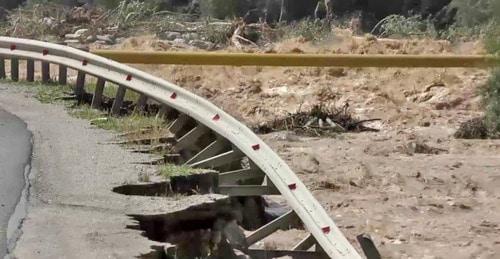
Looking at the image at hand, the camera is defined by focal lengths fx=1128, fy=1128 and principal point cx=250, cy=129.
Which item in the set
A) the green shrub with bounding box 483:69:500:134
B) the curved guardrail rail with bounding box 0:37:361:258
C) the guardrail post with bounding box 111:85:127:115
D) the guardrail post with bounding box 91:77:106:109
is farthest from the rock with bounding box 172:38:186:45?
the guardrail post with bounding box 111:85:127:115

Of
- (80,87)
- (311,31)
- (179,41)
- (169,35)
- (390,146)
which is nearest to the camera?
(80,87)

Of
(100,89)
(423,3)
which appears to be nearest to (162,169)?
(100,89)

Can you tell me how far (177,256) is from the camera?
6.86m

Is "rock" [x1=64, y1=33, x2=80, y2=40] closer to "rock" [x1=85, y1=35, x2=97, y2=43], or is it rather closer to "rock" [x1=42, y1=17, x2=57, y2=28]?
"rock" [x1=85, y1=35, x2=97, y2=43]

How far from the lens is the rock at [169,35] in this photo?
24406mm

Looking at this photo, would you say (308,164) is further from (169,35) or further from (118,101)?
(169,35)

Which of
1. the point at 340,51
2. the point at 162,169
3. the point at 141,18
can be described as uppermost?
the point at 162,169

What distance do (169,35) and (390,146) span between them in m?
9.56

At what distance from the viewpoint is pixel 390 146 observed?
1641 centimetres

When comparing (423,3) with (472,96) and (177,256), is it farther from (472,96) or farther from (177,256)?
(177,256)

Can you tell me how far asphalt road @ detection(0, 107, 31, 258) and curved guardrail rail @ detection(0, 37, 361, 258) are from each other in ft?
3.78

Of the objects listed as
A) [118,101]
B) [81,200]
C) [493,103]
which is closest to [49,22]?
[493,103]

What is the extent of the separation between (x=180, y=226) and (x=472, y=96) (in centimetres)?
1203

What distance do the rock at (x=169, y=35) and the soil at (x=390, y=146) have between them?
1843mm
